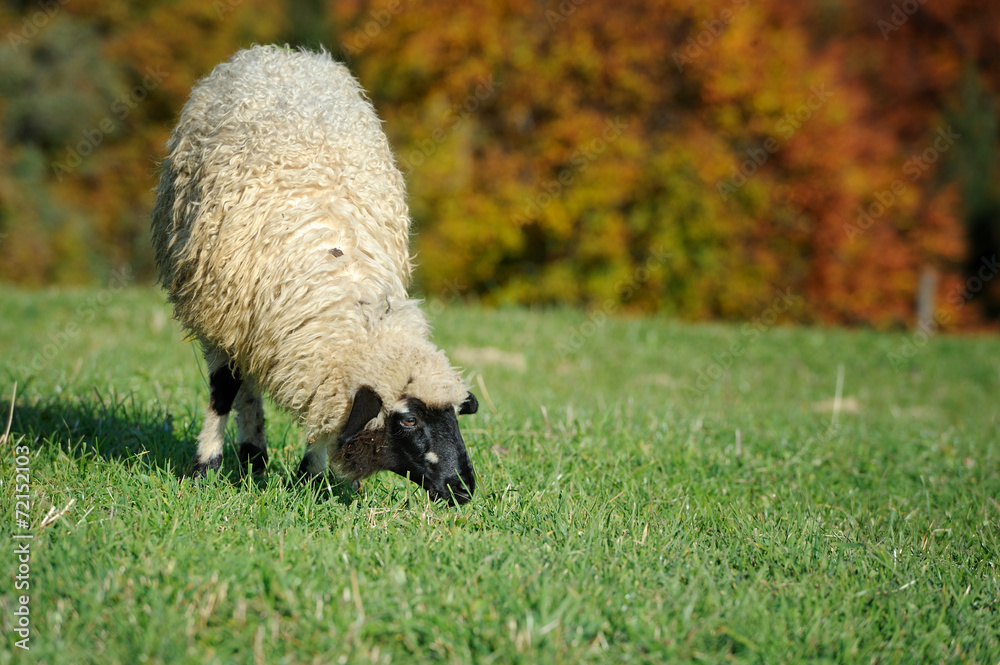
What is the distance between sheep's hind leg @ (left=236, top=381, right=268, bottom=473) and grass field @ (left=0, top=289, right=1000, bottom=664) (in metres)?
0.14

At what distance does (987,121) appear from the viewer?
2192 centimetres

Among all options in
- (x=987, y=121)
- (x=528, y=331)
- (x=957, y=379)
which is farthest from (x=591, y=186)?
(x=987, y=121)

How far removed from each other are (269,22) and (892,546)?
24702 millimetres

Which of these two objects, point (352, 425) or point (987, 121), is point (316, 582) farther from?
point (987, 121)

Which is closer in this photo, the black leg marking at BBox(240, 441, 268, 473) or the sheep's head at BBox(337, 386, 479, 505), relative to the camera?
the sheep's head at BBox(337, 386, 479, 505)

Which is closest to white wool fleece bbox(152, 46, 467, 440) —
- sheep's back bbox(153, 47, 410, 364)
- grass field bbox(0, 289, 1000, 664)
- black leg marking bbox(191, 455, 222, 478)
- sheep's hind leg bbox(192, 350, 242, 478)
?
sheep's back bbox(153, 47, 410, 364)

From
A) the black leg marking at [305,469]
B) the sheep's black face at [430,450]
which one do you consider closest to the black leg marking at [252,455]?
the black leg marking at [305,469]

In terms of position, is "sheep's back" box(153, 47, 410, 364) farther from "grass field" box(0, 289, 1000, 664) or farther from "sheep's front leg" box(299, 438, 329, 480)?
"grass field" box(0, 289, 1000, 664)

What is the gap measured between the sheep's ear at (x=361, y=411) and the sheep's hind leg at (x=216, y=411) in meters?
1.01

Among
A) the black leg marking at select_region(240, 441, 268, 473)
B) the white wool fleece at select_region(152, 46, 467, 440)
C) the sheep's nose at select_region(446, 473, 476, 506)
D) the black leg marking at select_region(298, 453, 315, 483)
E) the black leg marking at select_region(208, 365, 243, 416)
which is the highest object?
the white wool fleece at select_region(152, 46, 467, 440)

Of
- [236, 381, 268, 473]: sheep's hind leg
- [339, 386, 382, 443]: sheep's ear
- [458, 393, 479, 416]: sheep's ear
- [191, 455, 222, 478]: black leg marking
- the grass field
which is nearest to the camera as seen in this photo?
the grass field

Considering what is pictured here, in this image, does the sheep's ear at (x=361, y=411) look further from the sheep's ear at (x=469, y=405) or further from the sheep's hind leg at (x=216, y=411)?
the sheep's hind leg at (x=216, y=411)

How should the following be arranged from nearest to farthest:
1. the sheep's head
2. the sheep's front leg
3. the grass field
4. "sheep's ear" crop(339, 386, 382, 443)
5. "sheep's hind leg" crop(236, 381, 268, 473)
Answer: the grass field < "sheep's ear" crop(339, 386, 382, 443) < the sheep's head < the sheep's front leg < "sheep's hind leg" crop(236, 381, 268, 473)

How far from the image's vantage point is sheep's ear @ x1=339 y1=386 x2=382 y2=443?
3.42 m
